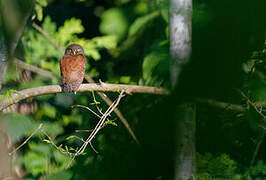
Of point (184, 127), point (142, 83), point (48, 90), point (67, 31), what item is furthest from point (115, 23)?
point (184, 127)

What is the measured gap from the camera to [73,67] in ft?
12.0

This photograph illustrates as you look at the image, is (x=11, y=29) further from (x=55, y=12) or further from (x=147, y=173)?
(x=55, y=12)

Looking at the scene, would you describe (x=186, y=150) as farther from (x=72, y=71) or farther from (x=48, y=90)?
(x=72, y=71)

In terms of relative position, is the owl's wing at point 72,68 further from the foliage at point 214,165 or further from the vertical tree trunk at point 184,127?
the foliage at point 214,165

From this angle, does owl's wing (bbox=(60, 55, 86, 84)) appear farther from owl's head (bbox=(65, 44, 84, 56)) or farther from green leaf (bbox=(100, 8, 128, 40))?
green leaf (bbox=(100, 8, 128, 40))

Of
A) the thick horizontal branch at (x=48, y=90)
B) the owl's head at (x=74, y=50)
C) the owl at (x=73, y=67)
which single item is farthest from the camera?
the owl's head at (x=74, y=50)

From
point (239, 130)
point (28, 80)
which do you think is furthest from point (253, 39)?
point (28, 80)

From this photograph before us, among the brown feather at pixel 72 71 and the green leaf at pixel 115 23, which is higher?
the green leaf at pixel 115 23

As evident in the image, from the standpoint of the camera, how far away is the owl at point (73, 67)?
3300 millimetres

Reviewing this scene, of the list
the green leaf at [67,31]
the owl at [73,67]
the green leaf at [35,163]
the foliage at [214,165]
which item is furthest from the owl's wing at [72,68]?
the foliage at [214,165]

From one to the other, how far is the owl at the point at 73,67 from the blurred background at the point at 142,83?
0.23 meters

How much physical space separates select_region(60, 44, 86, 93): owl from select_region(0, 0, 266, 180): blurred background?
0.76ft

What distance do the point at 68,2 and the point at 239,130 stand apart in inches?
146

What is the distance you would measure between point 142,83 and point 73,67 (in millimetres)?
997
